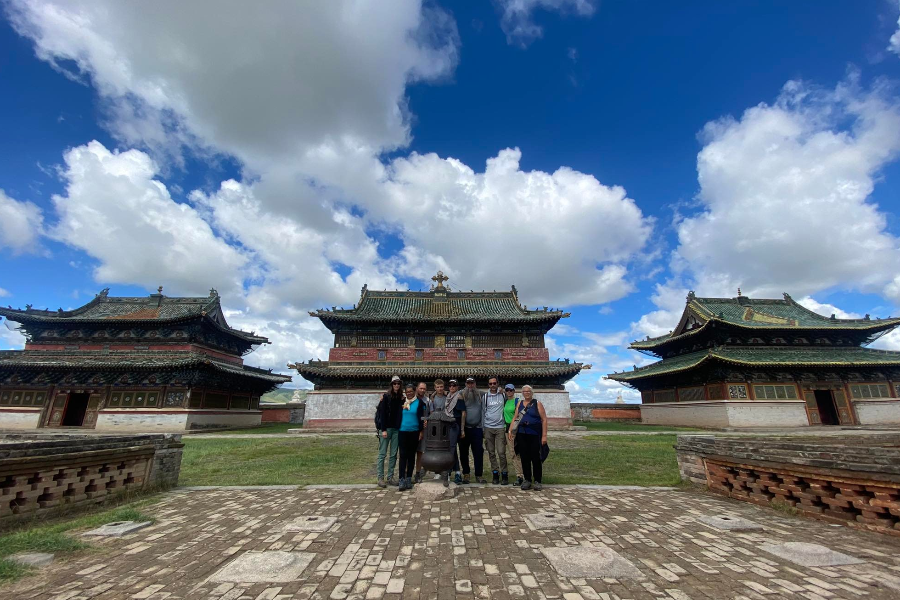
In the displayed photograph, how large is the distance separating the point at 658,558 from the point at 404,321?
914 inches

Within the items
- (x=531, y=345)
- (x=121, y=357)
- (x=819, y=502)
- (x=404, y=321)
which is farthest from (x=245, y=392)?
(x=819, y=502)

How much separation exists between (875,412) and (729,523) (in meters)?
30.7

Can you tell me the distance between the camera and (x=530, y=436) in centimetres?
687

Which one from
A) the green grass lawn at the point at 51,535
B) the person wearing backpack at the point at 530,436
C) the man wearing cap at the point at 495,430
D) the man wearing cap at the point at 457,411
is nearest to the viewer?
the green grass lawn at the point at 51,535

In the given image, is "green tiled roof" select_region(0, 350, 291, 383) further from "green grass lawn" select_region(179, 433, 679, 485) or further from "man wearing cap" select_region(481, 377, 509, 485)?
"man wearing cap" select_region(481, 377, 509, 485)

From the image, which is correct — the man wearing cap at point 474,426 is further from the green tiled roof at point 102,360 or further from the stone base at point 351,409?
the green tiled roof at point 102,360

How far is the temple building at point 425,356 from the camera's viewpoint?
24391 mm

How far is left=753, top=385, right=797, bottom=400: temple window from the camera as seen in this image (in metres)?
24.0

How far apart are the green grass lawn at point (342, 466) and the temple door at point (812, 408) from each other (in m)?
18.6

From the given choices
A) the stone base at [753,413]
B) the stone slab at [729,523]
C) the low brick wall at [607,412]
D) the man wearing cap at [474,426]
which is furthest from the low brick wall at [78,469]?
the low brick wall at [607,412]

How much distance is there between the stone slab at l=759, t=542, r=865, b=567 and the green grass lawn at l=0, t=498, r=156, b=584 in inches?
277

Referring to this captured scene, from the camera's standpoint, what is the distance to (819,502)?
513 centimetres

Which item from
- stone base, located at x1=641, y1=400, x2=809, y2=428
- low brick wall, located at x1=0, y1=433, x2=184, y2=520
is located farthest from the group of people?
stone base, located at x1=641, y1=400, x2=809, y2=428

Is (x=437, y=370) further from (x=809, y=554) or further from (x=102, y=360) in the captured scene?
(x=102, y=360)
